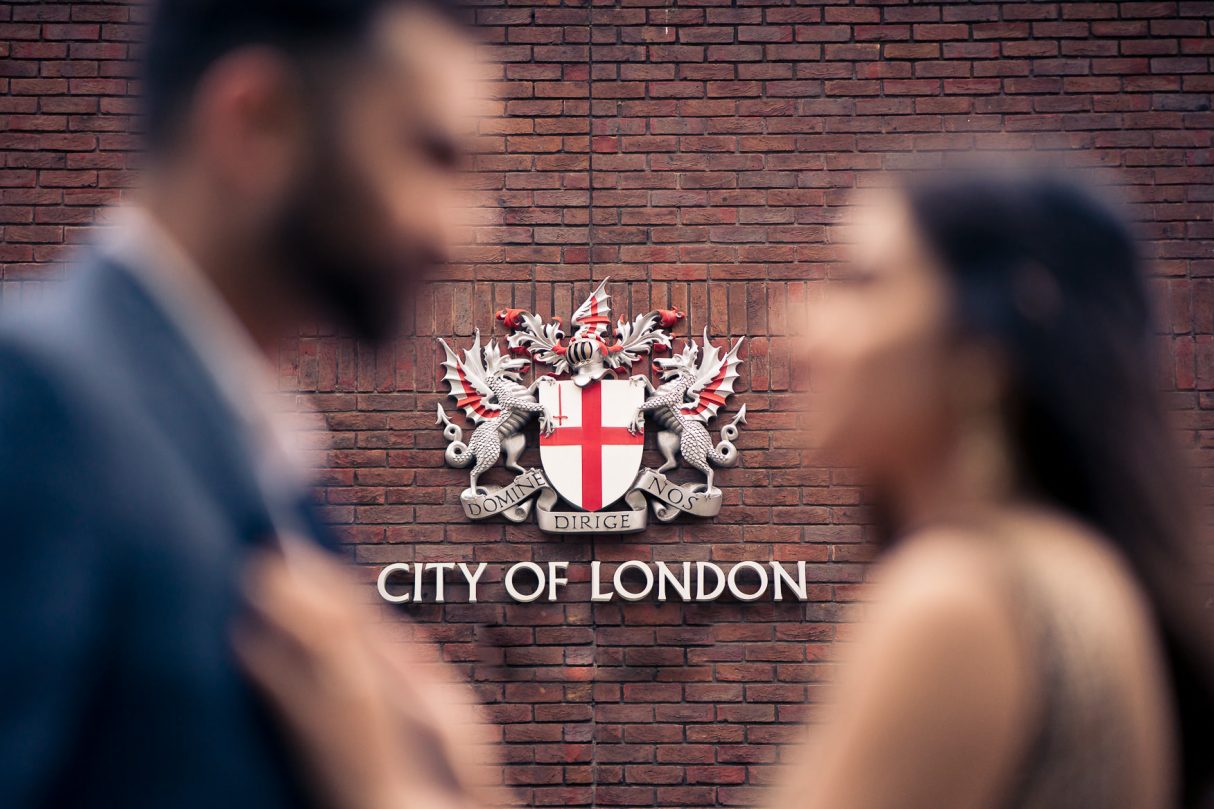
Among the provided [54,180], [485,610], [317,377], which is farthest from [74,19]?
[485,610]

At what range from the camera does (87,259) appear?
999 millimetres

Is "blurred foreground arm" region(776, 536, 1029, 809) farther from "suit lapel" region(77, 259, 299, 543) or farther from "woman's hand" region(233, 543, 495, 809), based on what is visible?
"suit lapel" region(77, 259, 299, 543)

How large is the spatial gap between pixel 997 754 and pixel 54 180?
572cm

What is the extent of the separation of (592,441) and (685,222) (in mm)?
1117

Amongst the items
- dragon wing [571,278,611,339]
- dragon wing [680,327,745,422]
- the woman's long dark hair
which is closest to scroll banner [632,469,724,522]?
dragon wing [680,327,745,422]

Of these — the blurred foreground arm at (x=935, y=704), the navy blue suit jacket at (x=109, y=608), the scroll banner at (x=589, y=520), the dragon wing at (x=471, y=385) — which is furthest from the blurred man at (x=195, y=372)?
the dragon wing at (x=471, y=385)

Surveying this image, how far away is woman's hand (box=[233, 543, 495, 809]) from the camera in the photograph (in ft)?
2.78

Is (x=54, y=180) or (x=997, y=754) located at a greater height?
(x=54, y=180)

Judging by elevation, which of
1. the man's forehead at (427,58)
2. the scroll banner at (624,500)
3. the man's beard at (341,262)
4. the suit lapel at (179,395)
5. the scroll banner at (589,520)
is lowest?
the scroll banner at (589,520)

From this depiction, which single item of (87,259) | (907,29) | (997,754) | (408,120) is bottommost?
(997,754)

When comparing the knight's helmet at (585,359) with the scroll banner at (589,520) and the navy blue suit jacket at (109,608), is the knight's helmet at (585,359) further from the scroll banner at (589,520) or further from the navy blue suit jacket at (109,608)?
the navy blue suit jacket at (109,608)

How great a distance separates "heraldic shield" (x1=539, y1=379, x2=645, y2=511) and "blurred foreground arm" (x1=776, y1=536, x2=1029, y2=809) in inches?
171

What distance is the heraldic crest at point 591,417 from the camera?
216 inches

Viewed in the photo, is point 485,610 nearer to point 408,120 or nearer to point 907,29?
point 907,29
